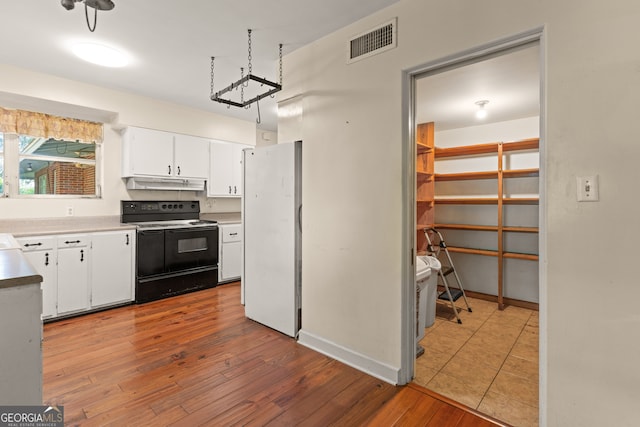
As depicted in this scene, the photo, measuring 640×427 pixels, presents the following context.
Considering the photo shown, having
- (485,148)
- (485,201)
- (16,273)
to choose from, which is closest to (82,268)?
(16,273)

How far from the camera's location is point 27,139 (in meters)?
3.66

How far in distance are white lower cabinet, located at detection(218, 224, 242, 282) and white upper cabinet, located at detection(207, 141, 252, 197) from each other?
0.62m

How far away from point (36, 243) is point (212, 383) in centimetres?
251

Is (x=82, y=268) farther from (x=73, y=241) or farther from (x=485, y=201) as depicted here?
(x=485, y=201)

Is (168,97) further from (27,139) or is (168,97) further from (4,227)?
(4,227)

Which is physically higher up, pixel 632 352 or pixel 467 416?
pixel 632 352

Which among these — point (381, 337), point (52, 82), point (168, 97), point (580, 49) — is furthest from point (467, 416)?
point (52, 82)

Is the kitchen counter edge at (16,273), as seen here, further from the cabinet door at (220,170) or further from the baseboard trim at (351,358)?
the cabinet door at (220,170)

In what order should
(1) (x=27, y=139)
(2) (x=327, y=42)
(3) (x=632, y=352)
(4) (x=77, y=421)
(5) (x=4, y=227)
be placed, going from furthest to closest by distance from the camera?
(1) (x=27, y=139)
(5) (x=4, y=227)
(2) (x=327, y=42)
(4) (x=77, y=421)
(3) (x=632, y=352)

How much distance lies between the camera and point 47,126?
373 cm

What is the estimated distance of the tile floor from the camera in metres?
2.02

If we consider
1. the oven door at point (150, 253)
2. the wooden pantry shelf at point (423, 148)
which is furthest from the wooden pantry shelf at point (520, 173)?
the oven door at point (150, 253)

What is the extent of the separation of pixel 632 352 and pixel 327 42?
273cm

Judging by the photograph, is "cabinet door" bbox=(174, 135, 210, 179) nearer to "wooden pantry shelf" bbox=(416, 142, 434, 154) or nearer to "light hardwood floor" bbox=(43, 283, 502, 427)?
"light hardwood floor" bbox=(43, 283, 502, 427)
